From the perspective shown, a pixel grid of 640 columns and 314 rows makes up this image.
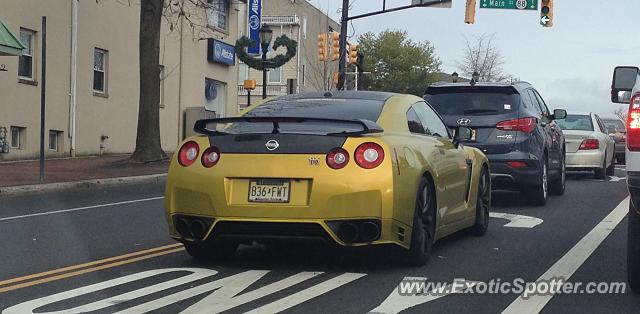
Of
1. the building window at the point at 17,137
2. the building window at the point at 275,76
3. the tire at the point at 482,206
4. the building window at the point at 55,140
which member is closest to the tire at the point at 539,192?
the tire at the point at 482,206

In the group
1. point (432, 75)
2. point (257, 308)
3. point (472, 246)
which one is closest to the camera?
point (257, 308)

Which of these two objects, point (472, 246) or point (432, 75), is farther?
point (432, 75)

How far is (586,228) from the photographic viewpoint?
9.91 meters

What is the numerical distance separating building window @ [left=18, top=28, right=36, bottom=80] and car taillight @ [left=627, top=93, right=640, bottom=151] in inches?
685

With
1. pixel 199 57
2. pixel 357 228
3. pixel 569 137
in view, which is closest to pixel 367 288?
pixel 357 228

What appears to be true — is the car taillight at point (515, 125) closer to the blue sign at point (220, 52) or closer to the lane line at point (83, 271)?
the lane line at point (83, 271)

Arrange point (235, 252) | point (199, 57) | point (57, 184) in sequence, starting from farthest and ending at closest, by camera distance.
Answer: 1. point (199, 57)
2. point (57, 184)
3. point (235, 252)

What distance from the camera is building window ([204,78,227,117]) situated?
103ft

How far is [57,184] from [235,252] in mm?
7921

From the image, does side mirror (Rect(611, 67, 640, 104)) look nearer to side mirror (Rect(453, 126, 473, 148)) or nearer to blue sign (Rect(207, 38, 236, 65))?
side mirror (Rect(453, 126, 473, 148))

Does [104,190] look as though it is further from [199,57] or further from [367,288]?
[199,57]

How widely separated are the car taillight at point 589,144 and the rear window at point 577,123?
737 millimetres

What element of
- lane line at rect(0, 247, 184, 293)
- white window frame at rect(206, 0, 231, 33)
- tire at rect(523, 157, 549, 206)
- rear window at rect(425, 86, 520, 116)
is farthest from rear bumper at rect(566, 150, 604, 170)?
white window frame at rect(206, 0, 231, 33)

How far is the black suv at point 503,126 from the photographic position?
1181 centimetres
